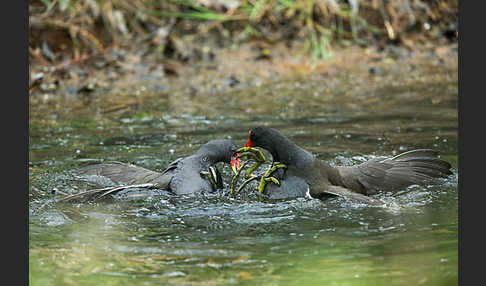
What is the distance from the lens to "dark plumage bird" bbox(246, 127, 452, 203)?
5230mm

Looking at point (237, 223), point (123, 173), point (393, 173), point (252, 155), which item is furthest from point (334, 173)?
point (123, 173)

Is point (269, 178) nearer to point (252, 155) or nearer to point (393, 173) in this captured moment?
point (252, 155)

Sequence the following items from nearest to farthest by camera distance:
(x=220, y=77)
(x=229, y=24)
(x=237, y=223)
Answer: (x=237, y=223) < (x=220, y=77) < (x=229, y=24)

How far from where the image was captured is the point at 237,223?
4.53 metres

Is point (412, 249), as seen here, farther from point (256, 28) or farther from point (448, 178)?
point (256, 28)

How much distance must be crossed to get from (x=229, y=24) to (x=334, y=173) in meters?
7.10

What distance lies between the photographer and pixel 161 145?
6922mm

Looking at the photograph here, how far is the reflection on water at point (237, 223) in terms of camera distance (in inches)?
142

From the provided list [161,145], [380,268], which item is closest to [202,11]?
[161,145]

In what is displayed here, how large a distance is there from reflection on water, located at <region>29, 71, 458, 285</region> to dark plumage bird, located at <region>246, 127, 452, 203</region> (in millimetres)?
138

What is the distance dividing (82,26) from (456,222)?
26.0 feet

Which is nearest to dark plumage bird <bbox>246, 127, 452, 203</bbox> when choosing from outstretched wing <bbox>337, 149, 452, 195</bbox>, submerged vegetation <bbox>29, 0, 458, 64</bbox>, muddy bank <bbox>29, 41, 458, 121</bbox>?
outstretched wing <bbox>337, 149, 452, 195</bbox>

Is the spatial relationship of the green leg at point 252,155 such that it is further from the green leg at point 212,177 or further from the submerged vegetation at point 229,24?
the submerged vegetation at point 229,24

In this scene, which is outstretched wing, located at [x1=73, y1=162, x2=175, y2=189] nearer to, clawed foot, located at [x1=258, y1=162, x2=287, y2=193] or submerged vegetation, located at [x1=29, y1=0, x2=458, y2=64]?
clawed foot, located at [x1=258, y1=162, x2=287, y2=193]
